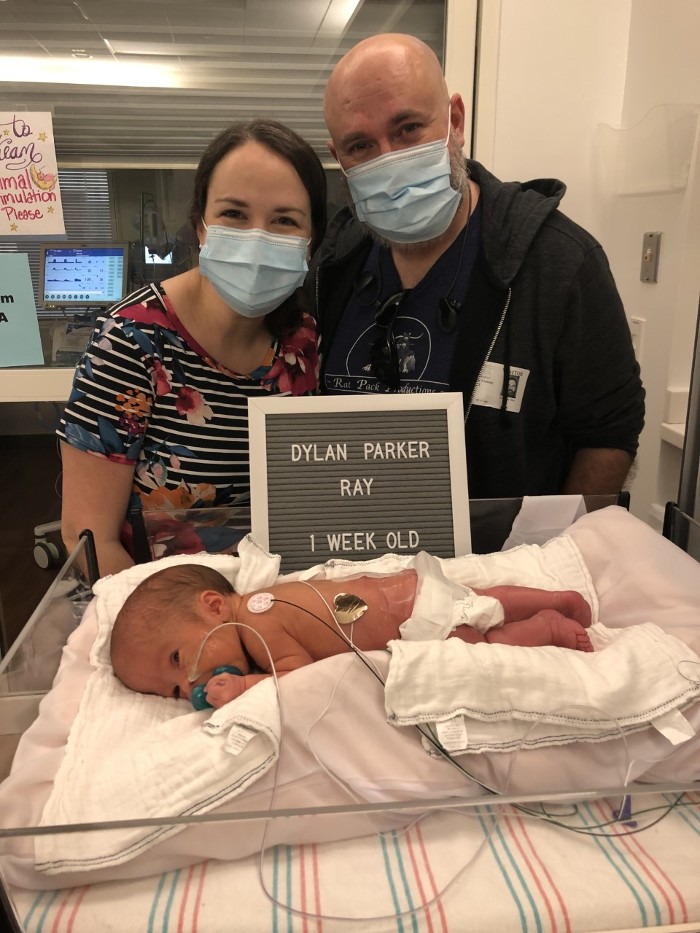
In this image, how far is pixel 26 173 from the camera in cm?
200

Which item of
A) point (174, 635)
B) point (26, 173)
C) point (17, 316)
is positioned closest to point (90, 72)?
point (26, 173)

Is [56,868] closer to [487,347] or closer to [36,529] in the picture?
[487,347]

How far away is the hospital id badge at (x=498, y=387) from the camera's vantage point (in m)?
1.37

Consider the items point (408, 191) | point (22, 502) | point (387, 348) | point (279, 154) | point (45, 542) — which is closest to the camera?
point (279, 154)

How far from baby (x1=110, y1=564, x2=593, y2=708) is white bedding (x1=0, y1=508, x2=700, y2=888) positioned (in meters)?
0.10

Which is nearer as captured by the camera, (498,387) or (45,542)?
(498,387)

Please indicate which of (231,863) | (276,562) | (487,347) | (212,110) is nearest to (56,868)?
(231,863)

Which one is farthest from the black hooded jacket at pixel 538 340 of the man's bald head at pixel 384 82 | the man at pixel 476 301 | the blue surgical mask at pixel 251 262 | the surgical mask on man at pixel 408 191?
the blue surgical mask at pixel 251 262

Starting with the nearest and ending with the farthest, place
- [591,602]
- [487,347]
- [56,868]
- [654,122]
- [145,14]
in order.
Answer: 1. [56,868]
2. [591,602]
3. [487,347]
4. [654,122]
5. [145,14]

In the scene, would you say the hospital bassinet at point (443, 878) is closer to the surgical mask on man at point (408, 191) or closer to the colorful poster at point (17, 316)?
the surgical mask on man at point (408, 191)

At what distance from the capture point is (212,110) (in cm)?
210

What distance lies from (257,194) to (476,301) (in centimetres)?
45

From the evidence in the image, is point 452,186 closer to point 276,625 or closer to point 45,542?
point 276,625

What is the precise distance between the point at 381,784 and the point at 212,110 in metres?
1.98
